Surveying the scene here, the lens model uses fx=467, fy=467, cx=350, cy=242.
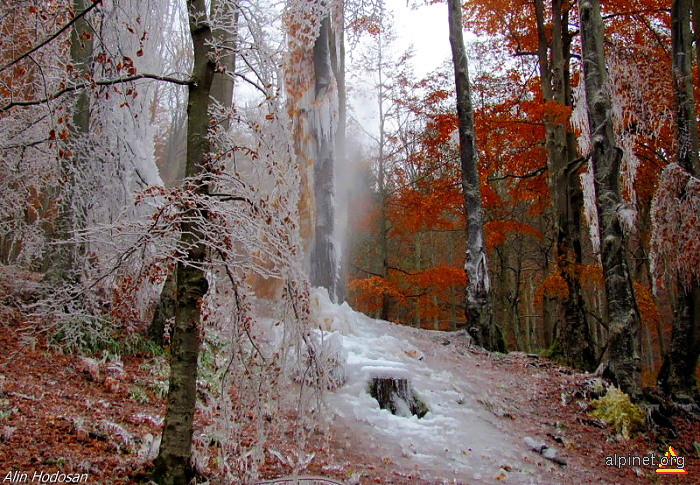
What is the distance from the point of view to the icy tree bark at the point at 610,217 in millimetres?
5781

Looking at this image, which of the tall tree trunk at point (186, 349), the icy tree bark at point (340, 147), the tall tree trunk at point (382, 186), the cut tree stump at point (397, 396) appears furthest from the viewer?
the tall tree trunk at point (382, 186)

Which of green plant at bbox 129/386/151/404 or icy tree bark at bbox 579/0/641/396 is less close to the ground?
icy tree bark at bbox 579/0/641/396

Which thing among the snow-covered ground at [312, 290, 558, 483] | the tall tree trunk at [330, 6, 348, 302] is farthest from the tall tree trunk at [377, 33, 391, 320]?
the snow-covered ground at [312, 290, 558, 483]

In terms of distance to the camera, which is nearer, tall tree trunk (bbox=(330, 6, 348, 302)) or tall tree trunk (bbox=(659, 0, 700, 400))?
tall tree trunk (bbox=(659, 0, 700, 400))

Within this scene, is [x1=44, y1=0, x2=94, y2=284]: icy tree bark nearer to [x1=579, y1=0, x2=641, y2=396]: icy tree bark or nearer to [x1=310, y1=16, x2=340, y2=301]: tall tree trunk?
→ [x1=310, y1=16, x2=340, y2=301]: tall tree trunk

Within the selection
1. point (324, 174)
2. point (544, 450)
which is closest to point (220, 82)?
point (324, 174)

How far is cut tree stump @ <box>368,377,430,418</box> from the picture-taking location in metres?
5.22

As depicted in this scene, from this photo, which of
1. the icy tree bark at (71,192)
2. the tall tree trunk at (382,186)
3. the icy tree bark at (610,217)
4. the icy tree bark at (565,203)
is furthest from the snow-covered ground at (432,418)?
the tall tree trunk at (382,186)

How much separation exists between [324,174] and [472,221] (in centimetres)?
313

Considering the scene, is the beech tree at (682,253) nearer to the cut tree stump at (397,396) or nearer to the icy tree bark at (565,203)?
the icy tree bark at (565,203)

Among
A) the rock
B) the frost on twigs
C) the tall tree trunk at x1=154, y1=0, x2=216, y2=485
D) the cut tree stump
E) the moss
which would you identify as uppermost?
the frost on twigs

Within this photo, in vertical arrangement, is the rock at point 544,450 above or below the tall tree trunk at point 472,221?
below

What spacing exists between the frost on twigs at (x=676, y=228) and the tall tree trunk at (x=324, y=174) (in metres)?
5.42

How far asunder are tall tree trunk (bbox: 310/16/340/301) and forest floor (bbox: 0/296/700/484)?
2.58 m
